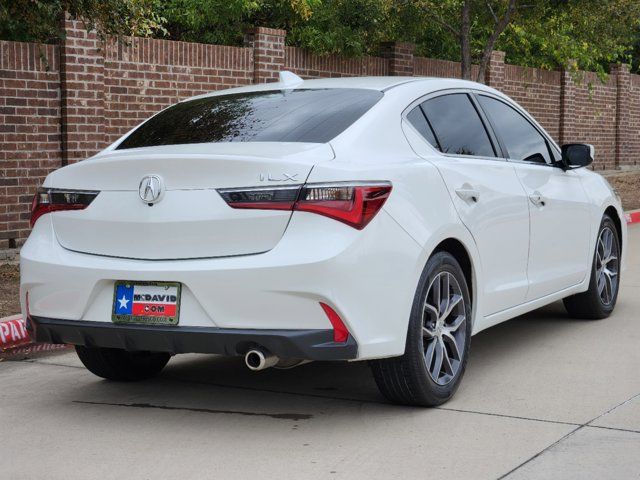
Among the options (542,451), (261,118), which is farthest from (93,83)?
(542,451)

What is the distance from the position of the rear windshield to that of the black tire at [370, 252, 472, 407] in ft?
2.80

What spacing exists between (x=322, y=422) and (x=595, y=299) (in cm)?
329

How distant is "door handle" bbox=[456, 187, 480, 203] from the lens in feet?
19.2

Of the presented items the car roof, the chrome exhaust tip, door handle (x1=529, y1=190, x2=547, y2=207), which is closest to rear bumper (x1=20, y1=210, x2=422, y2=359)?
the chrome exhaust tip

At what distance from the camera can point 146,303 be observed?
16.8 ft

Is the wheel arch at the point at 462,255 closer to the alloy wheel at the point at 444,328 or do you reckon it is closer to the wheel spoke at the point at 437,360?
the alloy wheel at the point at 444,328

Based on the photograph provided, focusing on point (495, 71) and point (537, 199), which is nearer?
point (537, 199)

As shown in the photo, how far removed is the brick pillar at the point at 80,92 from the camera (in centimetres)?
1173

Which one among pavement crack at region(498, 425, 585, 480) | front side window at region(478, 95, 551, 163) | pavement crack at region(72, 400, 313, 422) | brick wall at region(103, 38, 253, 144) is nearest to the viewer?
pavement crack at region(498, 425, 585, 480)

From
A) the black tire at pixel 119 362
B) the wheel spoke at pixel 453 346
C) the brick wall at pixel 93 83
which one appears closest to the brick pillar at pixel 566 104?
the brick wall at pixel 93 83

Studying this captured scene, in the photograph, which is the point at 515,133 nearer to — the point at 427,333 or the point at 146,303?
the point at 427,333

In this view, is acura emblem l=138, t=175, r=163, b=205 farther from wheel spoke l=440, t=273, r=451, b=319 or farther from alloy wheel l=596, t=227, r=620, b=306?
alloy wheel l=596, t=227, r=620, b=306

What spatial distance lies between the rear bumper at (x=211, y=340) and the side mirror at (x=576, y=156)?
3.05m

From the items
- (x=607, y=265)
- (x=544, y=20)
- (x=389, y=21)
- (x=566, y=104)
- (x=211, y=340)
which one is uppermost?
(x=544, y=20)
